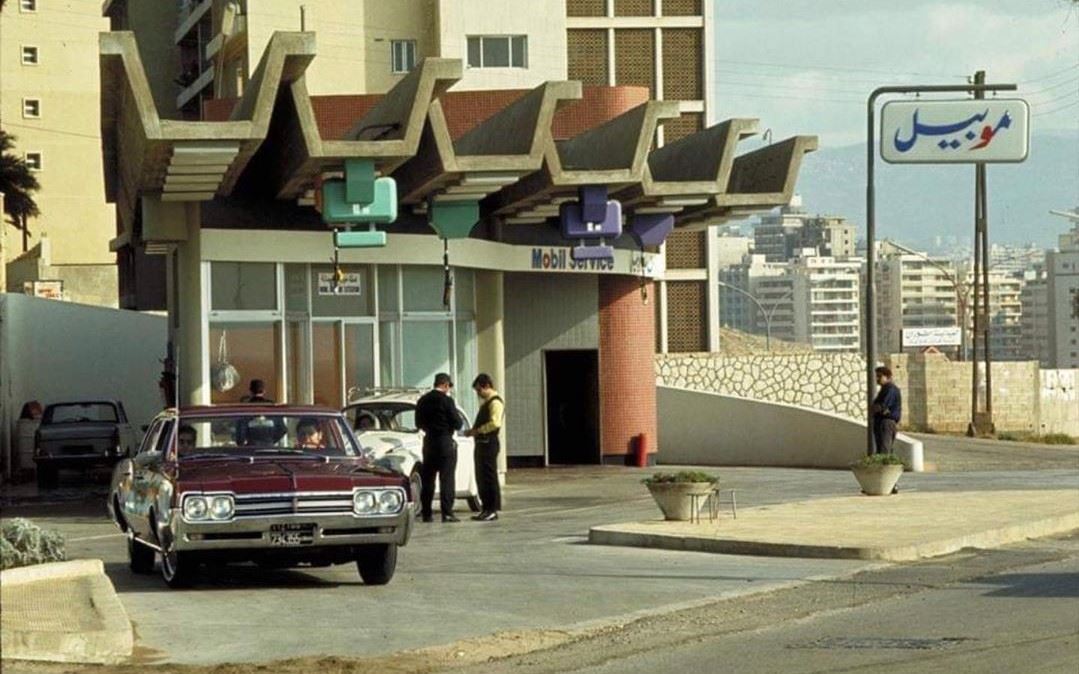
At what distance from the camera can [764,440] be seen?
46531 millimetres

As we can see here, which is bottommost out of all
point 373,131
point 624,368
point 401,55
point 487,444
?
point 487,444

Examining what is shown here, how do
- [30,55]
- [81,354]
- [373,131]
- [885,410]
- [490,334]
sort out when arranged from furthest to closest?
[30,55] → [81,354] → [490,334] → [885,410] → [373,131]

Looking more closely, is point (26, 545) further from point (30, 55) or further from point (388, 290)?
point (30, 55)

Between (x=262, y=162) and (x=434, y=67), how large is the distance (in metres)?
5.36

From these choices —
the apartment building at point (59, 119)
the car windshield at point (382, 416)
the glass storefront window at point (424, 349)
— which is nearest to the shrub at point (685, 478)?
the car windshield at point (382, 416)

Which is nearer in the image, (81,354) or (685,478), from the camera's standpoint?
(685,478)

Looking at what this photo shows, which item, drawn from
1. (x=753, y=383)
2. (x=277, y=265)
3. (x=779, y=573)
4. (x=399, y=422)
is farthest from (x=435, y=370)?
(x=753, y=383)

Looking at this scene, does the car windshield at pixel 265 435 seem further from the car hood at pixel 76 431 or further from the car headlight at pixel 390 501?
the car hood at pixel 76 431

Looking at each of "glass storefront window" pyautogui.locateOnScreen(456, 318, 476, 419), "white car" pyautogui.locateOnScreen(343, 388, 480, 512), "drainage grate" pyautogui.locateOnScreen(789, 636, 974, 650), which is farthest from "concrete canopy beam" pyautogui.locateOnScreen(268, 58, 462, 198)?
"drainage grate" pyautogui.locateOnScreen(789, 636, 974, 650)

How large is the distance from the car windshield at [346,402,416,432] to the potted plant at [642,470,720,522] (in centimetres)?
506

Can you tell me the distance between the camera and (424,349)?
34688 mm

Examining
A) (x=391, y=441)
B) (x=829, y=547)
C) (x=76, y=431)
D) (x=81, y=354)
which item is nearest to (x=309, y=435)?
(x=829, y=547)

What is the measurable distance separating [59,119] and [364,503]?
8430cm

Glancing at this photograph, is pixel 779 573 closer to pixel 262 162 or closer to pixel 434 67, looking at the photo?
pixel 434 67
